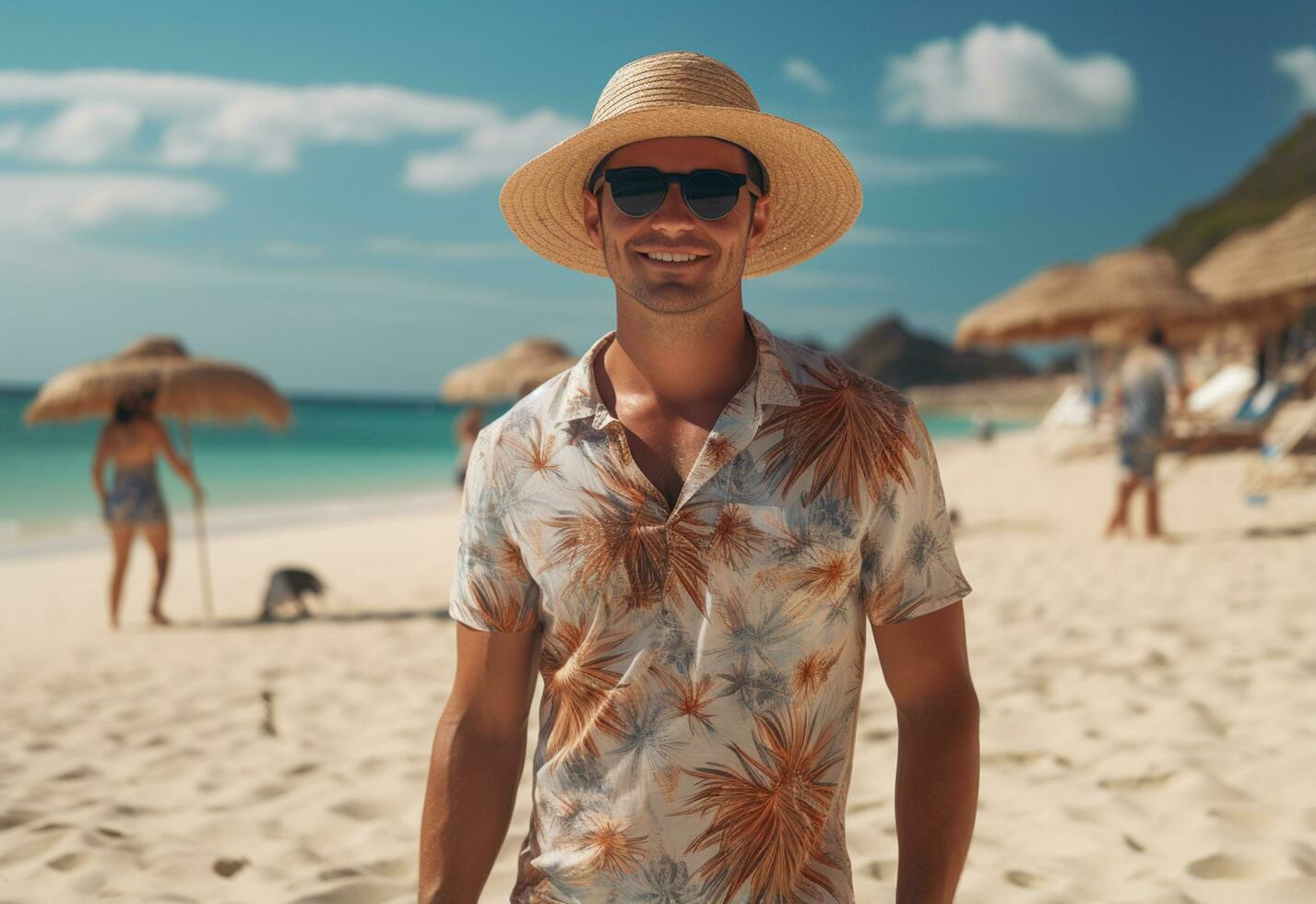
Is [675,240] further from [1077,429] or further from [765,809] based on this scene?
[1077,429]

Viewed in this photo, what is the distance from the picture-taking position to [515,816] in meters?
3.04

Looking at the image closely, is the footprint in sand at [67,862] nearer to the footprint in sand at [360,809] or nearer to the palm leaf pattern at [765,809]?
the footprint in sand at [360,809]

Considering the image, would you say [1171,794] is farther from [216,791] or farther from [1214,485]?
[1214,485]

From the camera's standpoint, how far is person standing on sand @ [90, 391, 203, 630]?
7328mm

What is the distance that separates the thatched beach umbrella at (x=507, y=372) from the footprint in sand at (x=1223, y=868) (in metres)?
7.22

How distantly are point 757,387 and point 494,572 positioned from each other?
17.6 inches

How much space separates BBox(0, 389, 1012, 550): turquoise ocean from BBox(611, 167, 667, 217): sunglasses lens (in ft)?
24.4

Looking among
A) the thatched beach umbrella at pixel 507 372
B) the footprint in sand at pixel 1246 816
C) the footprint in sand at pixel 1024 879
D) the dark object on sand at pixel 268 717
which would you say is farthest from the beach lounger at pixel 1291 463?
the dark object on sand at pixel 268 717

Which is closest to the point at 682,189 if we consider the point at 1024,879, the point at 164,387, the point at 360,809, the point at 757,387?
the point at 757,387

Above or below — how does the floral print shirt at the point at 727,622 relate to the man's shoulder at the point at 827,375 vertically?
below

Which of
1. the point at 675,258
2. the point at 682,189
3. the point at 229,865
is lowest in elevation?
the point at 229,865

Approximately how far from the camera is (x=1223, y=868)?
2406mm

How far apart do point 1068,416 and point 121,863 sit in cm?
1842

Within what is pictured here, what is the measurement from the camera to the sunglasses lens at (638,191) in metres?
1.45
